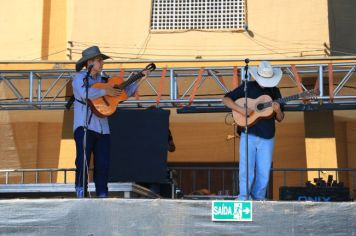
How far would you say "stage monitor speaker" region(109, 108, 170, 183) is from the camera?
9.02m

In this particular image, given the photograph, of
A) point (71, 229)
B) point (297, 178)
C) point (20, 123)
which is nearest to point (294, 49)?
point (297, 178)

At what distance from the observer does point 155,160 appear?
913 cm

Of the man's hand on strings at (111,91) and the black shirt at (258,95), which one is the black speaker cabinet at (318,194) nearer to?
the black shirt at (258,95)

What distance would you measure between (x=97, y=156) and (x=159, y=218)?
4.84 ft

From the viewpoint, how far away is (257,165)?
7.19 meters

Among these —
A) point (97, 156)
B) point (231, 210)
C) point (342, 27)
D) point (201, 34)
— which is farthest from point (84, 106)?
point (342, 27)

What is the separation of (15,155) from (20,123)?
66 centimetres

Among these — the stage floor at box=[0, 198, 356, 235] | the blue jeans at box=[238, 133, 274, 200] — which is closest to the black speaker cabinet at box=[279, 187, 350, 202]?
the blue jeans at box=[238, 133, 274, 200]

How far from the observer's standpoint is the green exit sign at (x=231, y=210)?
584cm

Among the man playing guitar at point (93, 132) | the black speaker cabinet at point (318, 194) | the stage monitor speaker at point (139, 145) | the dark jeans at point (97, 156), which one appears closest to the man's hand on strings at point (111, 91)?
the man playing guitar at point (93, 132)

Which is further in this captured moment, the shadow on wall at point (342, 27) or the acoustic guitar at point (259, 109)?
the shadow on wall at point (342, 27)

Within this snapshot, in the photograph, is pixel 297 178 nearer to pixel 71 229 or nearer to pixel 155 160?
pixel 155 160

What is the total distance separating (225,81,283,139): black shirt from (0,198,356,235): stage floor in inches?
58.5

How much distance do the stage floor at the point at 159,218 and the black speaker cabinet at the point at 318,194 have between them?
3.26 metres
